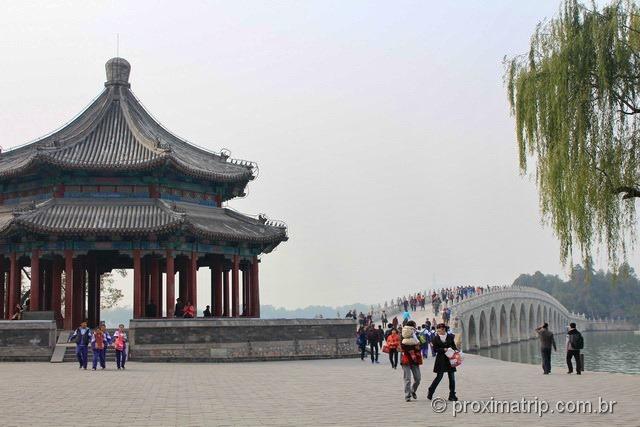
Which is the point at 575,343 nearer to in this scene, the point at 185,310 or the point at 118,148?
the point at 185,310

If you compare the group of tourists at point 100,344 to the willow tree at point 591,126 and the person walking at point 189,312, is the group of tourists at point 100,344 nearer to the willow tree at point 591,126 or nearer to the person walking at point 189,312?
the person walking at point 189,312

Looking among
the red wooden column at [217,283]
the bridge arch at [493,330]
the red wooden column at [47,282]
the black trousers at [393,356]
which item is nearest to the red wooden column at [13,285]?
the red wooden column at [47,282]

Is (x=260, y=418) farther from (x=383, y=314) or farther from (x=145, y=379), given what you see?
(x=383, y=314)

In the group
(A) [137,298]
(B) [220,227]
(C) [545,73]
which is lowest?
(A) [137,298]

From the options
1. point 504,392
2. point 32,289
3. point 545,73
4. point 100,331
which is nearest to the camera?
point 504,392

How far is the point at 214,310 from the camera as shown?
110 ft

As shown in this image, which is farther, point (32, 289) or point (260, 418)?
→ point (32, 289)

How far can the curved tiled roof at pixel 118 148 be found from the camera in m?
30.6

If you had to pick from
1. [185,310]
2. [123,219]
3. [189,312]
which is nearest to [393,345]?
[189,312]

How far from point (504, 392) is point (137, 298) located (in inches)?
698

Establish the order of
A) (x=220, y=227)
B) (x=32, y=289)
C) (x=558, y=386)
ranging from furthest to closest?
(x=220, y=227) < (x=32, y=289) < (x=558, y=386)

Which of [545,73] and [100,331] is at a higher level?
[545,73]

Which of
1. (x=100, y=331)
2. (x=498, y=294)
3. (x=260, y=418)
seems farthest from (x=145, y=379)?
(x=498, y=294)

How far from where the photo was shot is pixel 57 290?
101 feet
